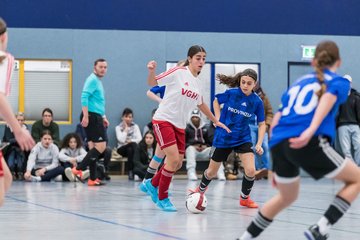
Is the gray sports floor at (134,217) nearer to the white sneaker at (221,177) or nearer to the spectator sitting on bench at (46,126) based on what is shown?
the spectator sitting on bench at (46,126)

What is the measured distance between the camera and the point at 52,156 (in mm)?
17031

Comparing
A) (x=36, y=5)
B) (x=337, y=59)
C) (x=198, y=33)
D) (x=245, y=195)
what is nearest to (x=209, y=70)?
(x=198, y=33)

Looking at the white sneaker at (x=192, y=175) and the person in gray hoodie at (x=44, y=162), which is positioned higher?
the person in gray hoodie at (x=44, y=162)

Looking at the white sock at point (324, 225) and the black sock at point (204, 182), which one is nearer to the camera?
the white sock at point (324, 225)

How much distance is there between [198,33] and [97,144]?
6.43 metres

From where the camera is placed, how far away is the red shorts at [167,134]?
31.9 ft

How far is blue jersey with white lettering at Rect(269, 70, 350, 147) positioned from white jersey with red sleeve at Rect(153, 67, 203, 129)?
3.73 meters

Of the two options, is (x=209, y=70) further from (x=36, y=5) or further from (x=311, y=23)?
(x=36, y=5)

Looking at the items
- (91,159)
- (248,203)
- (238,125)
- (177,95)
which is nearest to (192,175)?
(91,159)

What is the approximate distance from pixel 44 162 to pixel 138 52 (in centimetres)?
397

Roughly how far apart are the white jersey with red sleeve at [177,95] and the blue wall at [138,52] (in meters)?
9.29

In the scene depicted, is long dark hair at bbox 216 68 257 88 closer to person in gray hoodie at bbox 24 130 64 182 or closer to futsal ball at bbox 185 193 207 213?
futsal ball at bbox 185 193 207 213

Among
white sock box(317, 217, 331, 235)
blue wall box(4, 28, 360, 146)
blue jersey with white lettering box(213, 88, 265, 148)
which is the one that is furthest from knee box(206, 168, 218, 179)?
blue wall box(4, 28, 360, 146)

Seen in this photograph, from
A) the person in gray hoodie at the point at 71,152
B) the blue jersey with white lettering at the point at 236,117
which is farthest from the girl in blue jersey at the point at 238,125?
the person in gray hoodie at the point at 71,152
